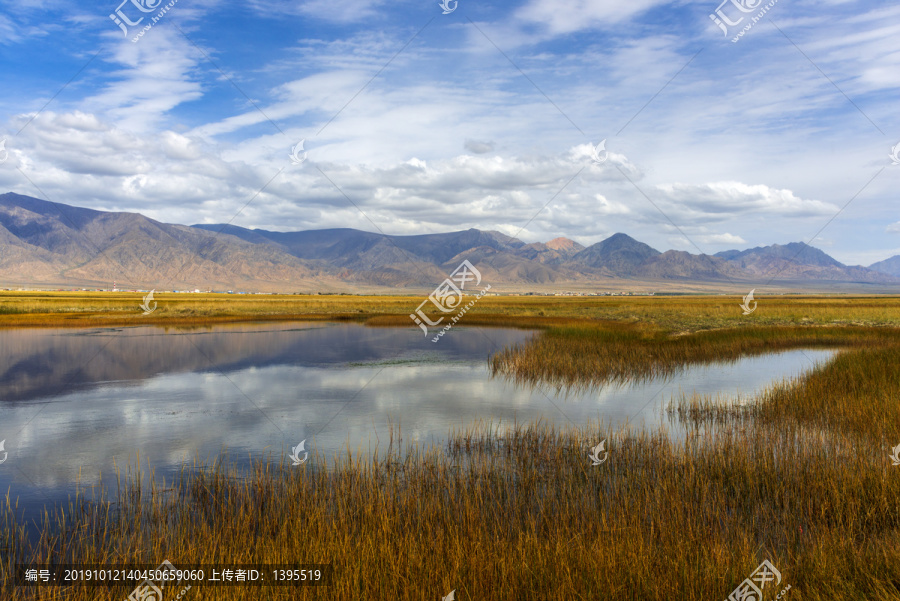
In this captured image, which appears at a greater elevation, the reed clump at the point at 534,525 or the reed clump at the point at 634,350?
the reed clump at the point at 634,350

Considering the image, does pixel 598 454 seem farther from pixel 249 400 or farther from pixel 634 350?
pixel 634 350

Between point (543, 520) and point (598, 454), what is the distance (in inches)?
139

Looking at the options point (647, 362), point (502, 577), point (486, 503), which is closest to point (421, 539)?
point (502, 577)

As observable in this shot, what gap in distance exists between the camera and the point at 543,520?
7.57 meters

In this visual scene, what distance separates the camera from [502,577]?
5.76 metres

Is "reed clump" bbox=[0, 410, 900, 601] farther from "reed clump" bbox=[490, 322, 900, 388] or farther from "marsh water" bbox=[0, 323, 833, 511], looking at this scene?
"reed clump" bbox=[490, 322, 900, 388]

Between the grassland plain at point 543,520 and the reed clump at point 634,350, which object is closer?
the grassland plain at point 543,520

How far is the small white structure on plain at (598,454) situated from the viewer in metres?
10.3

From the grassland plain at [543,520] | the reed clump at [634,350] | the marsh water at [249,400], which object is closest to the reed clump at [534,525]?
the grassland plain at [543,520]

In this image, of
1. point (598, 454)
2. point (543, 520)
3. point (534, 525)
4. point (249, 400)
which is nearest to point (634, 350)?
point (598, 454)

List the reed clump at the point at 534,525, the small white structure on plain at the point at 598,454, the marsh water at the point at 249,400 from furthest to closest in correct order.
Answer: the marsh water at the point at 249,400, the small white structure on plain at the point at 598,454, the reed clump at the point at 534,525

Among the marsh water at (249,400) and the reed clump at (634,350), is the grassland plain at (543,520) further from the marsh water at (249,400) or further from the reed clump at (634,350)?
the reed clump at (634,350)

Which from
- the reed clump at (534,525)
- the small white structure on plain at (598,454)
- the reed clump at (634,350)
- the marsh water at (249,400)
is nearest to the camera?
the reed clump at (534,525)

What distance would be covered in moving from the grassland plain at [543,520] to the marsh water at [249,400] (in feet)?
5.96
